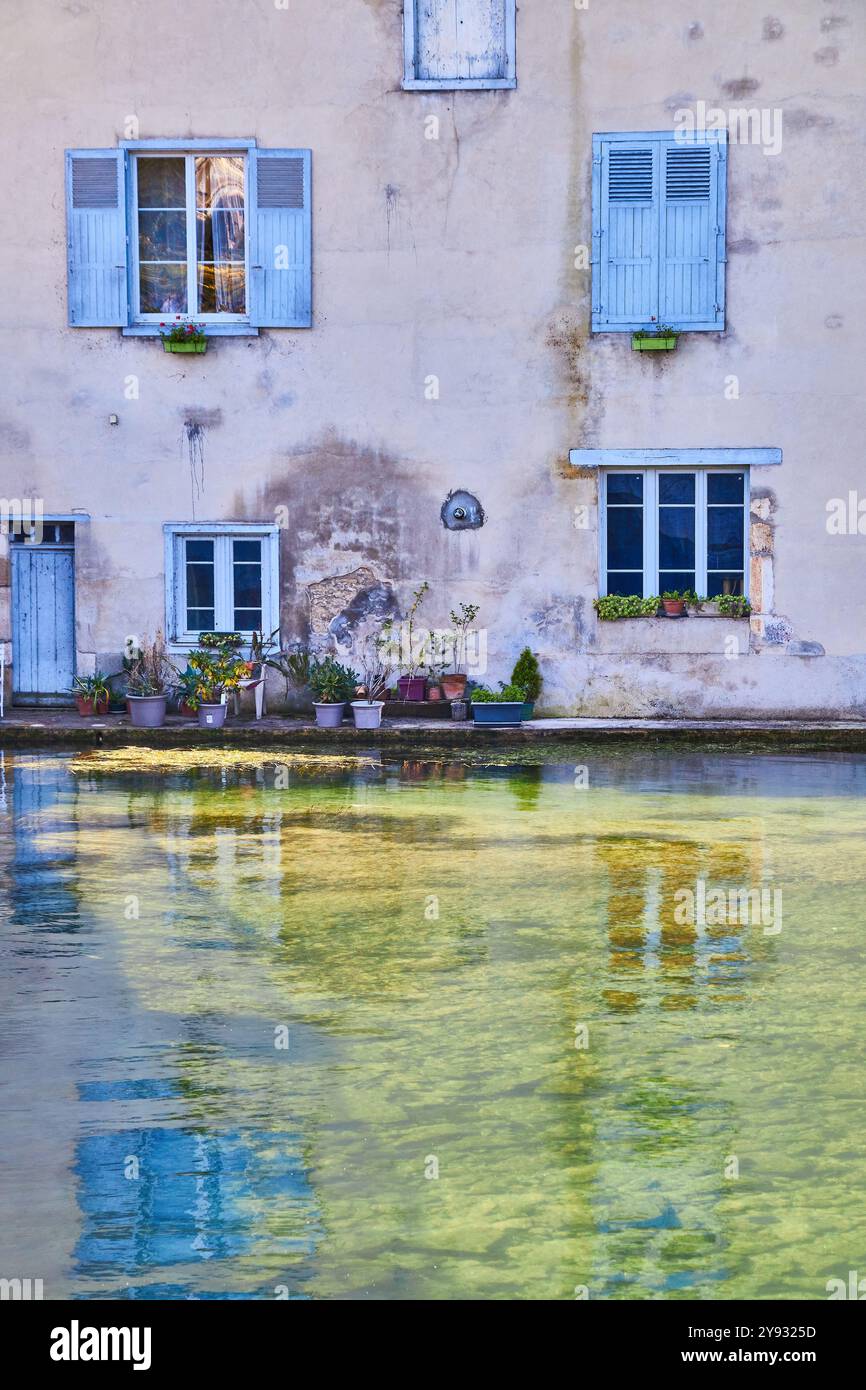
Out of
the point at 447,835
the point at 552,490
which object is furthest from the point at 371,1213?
the point at 552,490

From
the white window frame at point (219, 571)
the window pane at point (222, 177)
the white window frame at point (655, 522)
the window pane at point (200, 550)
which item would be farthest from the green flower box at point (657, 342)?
the window pane at point (200, 550)

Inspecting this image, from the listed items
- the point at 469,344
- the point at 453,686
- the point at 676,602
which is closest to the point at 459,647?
→ the point at 453,686

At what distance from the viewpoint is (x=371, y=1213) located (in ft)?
16.9

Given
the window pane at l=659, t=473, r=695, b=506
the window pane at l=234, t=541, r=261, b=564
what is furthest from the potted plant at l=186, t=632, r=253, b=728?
the window pane at l=659, t=473, r=695, b=506

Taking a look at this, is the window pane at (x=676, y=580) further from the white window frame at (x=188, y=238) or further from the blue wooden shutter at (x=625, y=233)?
the white window frame at (x=188, y=238)

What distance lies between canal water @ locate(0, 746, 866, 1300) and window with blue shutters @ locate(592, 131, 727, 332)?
19.6 ft

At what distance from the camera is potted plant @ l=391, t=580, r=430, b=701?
54.4 ft

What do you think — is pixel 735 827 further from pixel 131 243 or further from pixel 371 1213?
pixel 131 243

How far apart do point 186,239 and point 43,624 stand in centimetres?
360

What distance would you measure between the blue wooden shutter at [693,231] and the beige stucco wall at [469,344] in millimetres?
143

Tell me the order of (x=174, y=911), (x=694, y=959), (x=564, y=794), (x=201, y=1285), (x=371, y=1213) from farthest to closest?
(x=564, y=794) < (x=174, y=911) < (x=694, y=959) < (x=371, y=1213) < (x=201, y=1285)

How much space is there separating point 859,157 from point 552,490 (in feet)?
12.3

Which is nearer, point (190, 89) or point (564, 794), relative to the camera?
point (564, 794)

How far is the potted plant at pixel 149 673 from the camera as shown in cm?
1633
